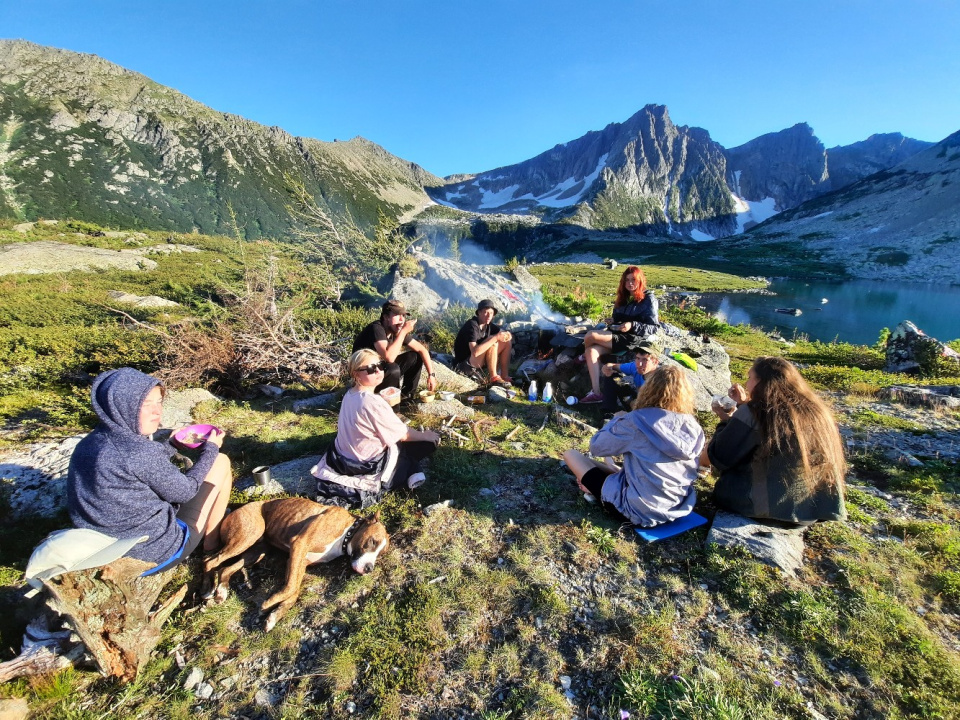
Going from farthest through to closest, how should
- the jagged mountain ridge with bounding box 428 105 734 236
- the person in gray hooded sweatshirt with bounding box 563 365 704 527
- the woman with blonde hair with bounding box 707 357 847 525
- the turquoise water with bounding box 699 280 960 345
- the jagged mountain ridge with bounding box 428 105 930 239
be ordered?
the jagged mountain ridge with bounding box 428 105 930 239, the jagged mountain ridge with bounding box 428 105 734 236, the turquoise water with bounding box 699 280 960 345, the person in gray hooded sweatshirt with bounding box 563 365 704 527, the woman with blonde hair with bounding box 707 357 847 525

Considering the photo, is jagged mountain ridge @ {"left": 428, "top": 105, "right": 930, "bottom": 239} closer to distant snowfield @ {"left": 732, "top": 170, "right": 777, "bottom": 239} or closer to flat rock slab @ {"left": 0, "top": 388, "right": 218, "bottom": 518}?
distant snowfield @ {"left": 732, "top": 170, "right": 777, "bottom": 239}

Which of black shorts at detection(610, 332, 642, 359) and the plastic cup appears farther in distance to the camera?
black shorts at detection(610, 332, 642, 359)

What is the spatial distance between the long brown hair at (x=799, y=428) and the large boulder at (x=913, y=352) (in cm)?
1188

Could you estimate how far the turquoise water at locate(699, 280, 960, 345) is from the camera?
2462cm

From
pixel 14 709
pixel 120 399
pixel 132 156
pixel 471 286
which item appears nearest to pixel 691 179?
pixel 132 156

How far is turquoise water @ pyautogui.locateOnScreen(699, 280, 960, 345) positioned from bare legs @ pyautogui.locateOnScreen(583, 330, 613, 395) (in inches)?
806

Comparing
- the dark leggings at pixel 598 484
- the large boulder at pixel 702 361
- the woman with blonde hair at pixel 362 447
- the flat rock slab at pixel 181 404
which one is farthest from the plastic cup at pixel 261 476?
the large boulder at pixel 702 361

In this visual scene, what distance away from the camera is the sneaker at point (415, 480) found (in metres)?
4.53

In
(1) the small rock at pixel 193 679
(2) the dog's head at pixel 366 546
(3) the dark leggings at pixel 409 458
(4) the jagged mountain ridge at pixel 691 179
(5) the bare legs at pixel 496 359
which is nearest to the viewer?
(1) the small rock at pixel 193 679

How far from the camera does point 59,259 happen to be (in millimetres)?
26281

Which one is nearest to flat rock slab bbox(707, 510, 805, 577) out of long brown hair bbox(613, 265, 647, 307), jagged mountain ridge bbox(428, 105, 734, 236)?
long brown hair bbox(613, 265, 647, 307)

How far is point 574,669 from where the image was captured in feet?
8.72

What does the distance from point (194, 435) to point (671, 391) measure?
4567 millimetres

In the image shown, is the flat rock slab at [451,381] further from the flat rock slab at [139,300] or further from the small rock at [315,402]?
the flat rock slab at [139,300]
